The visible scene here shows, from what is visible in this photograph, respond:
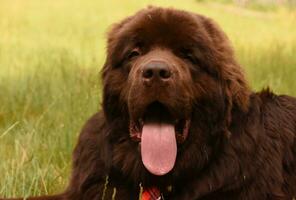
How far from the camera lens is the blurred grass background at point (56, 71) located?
5.30 meters

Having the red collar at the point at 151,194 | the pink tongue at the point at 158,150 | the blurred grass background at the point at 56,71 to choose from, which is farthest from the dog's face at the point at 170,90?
the blurred grass background at the point at 56,71

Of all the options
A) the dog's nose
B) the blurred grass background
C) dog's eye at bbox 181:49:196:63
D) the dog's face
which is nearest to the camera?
the dog's nose

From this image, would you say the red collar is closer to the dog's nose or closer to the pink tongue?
the pink tongue

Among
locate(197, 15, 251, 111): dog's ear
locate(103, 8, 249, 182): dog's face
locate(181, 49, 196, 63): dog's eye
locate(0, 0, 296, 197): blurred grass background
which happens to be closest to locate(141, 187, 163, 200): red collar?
locate(103, 8, 249, 182): dog's face

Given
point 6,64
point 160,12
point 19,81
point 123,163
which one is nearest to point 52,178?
point 123,163

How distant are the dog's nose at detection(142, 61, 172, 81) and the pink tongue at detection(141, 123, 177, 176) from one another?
1.10ft

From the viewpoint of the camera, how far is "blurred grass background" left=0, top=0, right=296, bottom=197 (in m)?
5.30

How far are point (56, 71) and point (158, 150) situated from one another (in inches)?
190

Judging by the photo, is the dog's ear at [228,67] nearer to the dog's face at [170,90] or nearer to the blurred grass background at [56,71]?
the dog's face at [170,90]

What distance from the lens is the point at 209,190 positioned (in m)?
3.98

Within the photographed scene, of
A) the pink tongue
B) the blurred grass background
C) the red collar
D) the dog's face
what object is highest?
the dog's face

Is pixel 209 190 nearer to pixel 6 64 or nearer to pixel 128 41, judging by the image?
pixel 128 41

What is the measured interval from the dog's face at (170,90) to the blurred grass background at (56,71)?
0.96 m

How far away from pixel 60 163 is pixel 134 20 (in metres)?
1.74
